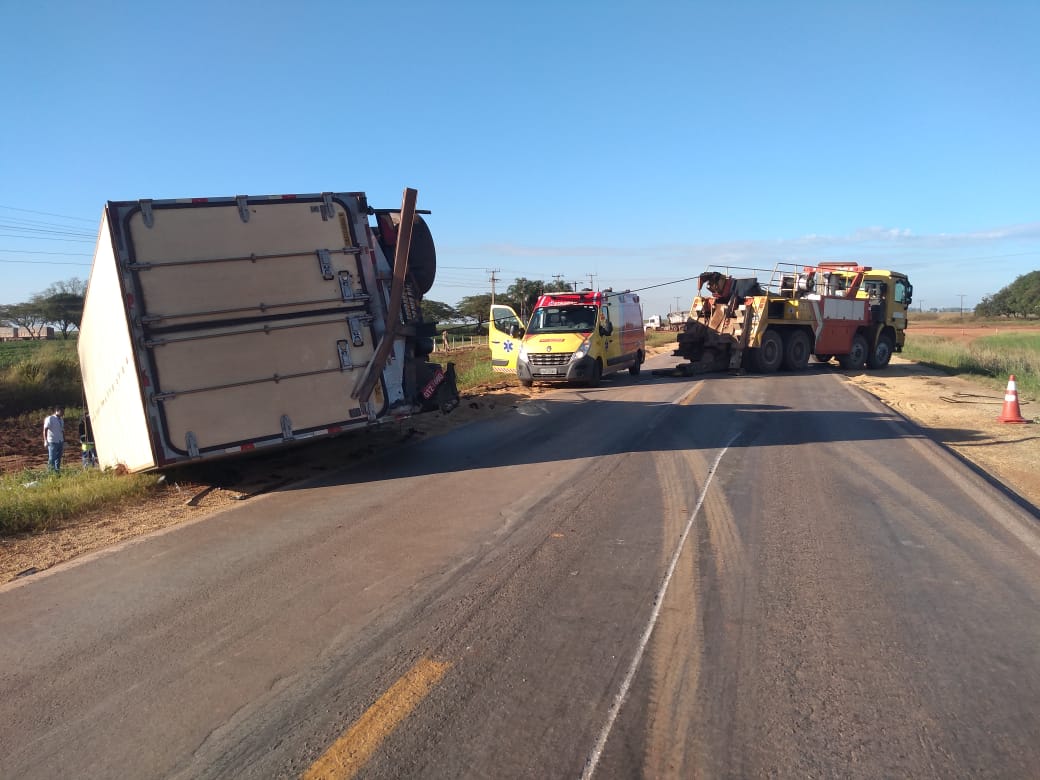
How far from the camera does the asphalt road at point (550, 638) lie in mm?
3242

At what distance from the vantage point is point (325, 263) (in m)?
8.94

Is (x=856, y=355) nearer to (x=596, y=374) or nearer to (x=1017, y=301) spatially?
(x=596, y=374)

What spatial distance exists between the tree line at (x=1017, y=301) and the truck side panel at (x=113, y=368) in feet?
343

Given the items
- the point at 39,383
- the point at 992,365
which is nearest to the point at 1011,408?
the point at 992,365

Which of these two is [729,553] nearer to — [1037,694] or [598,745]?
[1037,694]

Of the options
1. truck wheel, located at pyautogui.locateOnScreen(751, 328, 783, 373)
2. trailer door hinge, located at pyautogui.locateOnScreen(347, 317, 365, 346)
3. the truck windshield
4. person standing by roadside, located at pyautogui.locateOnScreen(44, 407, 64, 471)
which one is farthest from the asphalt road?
truck wheel, located at pyautogui.locateOnScreen(751, 328, 783, 373)

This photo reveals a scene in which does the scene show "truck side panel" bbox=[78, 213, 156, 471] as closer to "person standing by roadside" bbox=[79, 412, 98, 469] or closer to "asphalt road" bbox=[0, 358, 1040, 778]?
"asphalt road" bbox=[0, 358, 1040, 778]

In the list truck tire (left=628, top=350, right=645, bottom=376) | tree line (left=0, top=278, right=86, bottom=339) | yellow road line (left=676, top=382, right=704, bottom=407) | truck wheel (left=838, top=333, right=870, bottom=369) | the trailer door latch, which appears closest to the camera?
the trailer door latch

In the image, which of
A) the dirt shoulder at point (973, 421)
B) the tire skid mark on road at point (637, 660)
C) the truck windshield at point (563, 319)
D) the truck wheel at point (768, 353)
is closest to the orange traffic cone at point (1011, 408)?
the dirt shoulder at point (973, 421)

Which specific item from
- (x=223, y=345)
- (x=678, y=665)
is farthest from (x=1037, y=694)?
(x=223, y=345)

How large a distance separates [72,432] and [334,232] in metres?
20.8

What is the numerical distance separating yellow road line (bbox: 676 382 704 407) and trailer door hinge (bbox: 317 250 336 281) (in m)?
8.56

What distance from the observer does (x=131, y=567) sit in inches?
235

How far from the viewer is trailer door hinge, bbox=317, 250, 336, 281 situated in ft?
29.3
